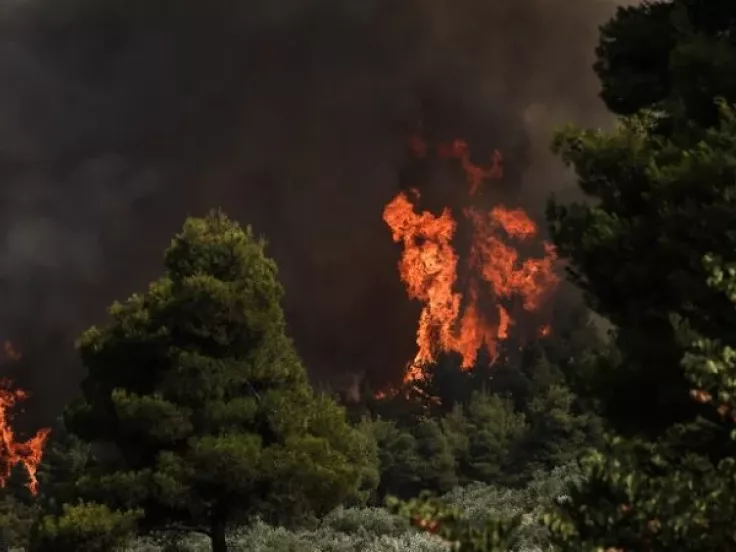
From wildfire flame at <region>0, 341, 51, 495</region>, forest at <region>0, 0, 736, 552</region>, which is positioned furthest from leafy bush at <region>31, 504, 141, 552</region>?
wildfire flame at <region>0, 341, 51, 495</region>

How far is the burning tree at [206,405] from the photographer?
639 inches

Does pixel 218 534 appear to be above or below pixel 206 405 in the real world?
below

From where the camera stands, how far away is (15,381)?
5049 inches

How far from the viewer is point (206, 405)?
1686 cm

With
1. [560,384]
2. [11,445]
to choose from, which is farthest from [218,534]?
[11,445]

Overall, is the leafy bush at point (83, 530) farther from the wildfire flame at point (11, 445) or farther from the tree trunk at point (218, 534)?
the wildfire flame at point (11, 445)

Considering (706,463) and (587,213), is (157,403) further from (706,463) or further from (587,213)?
(706,463)

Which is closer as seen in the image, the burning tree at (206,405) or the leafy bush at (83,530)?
the leafy bush at (83,530)

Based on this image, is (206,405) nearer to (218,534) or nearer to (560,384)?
(218,534)

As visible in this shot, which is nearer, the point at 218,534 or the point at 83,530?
the point at 83,530

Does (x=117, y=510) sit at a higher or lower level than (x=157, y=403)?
lower

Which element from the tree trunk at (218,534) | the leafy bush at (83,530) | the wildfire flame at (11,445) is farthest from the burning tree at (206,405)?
the wildfire flame at (11,445)

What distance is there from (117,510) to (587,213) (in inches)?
449

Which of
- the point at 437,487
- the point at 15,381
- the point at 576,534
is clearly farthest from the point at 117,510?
the point at 15,381
